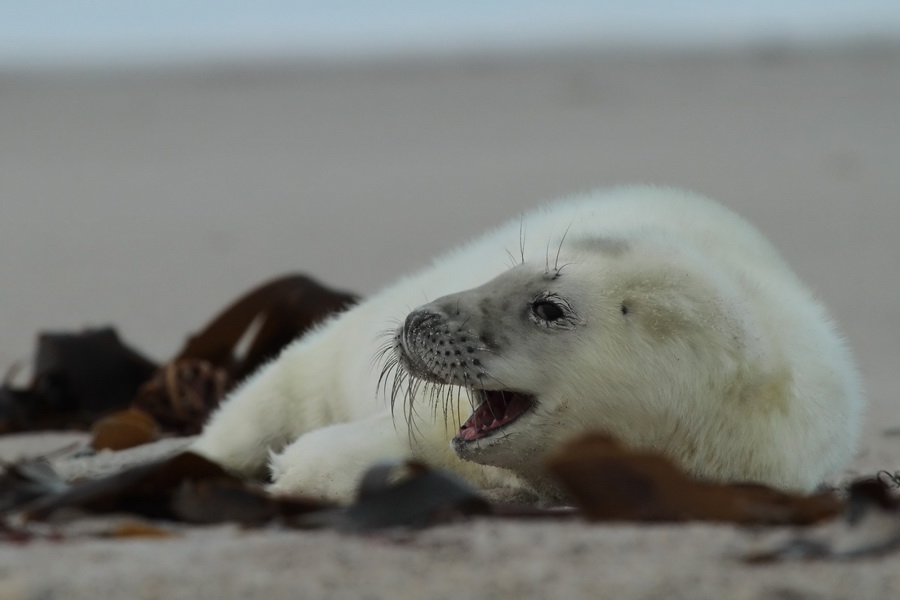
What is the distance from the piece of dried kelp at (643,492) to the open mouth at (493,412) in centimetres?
41

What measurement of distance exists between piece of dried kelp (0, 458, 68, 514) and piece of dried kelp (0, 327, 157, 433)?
185cm

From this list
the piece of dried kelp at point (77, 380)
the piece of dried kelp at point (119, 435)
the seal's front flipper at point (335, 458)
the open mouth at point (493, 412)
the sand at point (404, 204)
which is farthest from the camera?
the piece of dried kelp at point (77, 380)

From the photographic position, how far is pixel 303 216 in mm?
10156

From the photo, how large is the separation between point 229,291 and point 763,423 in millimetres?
5277

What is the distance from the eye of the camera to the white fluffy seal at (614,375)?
9.16 feet

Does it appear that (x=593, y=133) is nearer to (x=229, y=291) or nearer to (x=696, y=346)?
(x=229, y=291)

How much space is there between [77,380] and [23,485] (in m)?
2.12

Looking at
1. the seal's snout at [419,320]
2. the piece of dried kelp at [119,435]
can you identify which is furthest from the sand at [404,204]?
the seal's snout at [419,320]

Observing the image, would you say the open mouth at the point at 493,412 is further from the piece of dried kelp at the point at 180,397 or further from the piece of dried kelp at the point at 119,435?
the piece of dried kelp at the point at 180,397

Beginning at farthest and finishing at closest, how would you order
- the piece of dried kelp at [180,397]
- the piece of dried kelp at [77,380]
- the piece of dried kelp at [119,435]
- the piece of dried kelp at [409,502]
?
the piece of dried kelp at [77,380] < the piece of dried kelp at [180,397] < the piece of dried kelp at [119,435] < the piece of dried kelp at [409,502]

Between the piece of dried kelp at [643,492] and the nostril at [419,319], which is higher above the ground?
the nostril at [419,319]

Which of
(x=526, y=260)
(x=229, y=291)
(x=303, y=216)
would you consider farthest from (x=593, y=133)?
(x=526, y=260)

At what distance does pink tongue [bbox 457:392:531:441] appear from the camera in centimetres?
283

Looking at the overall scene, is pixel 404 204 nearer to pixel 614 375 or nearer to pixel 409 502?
pixel 614 375
